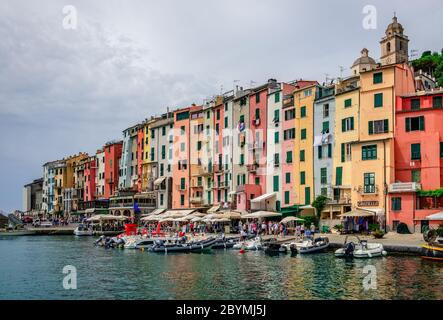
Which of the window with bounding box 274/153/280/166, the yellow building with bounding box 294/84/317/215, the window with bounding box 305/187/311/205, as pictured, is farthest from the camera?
the window with bounding box 274/153/280/166

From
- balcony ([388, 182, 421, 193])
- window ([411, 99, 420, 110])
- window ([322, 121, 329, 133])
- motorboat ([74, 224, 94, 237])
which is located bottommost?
motorboat ([74, 224, 94, 237])

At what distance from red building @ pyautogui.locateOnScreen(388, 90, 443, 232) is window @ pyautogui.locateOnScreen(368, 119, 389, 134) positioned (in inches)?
47.0

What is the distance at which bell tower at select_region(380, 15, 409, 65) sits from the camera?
118 meters

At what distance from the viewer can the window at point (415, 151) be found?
5669 centimetres

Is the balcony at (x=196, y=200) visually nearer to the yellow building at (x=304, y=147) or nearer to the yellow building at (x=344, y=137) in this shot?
the yellow building at (x=304, y=147)

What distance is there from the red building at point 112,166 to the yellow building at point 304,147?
64862 millimetres

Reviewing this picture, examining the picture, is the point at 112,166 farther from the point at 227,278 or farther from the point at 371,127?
the point at 227,278

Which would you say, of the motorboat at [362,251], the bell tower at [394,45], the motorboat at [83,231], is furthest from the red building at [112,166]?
the motorboat at [362,251]

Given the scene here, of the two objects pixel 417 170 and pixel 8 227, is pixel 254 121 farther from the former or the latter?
pixel 8 227

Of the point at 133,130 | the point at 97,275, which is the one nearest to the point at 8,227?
the point at 133,130

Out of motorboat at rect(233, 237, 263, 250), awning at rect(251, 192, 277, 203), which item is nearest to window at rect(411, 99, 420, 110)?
motorboat at rect(233, 237, 263, 250)

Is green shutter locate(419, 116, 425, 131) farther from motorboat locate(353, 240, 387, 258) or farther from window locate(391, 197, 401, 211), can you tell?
motorboat locate(353, 240, 387, 258)

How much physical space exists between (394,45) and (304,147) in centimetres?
6175

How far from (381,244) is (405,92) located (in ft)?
71.4
